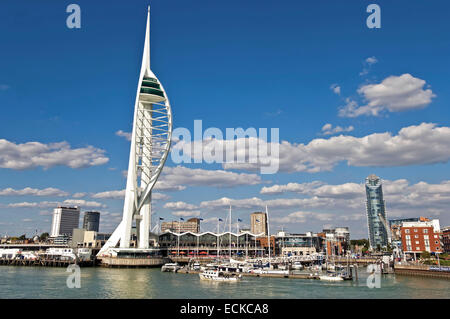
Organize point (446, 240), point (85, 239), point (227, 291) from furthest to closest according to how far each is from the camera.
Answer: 1. point (85, 239)
2. point (446, 240)
3. point (227, 291)

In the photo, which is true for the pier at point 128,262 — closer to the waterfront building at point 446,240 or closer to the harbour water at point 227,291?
the harbour water at point 227,291

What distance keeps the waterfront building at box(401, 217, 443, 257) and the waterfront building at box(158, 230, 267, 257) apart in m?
46.6

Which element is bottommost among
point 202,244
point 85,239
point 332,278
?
point 332,278

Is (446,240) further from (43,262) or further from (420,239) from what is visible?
(43,262)

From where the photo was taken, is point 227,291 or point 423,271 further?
point 423,271

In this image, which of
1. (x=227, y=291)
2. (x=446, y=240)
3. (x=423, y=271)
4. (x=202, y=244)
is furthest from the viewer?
(x=202, y=244)

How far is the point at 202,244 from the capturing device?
134 metres

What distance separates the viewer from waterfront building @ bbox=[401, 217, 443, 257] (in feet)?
342

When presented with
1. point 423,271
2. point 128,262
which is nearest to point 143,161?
point 128,262
